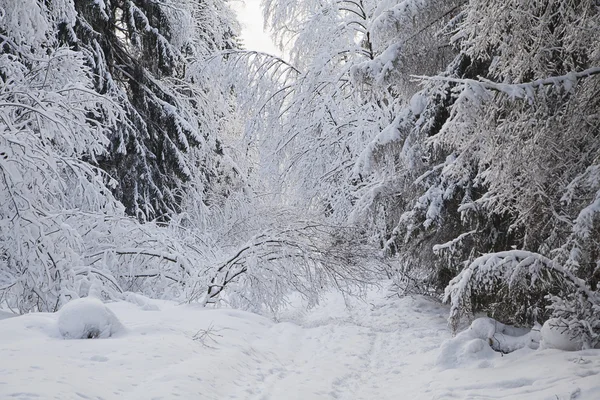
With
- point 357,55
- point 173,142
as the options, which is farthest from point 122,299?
point 357,55

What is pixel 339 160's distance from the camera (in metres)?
12.0

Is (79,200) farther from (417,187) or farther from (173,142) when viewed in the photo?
(417,187)

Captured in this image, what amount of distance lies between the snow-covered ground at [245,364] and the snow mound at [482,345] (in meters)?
0.02

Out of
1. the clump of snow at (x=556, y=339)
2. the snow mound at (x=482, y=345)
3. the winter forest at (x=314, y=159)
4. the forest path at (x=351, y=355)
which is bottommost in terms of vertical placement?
the forest path at (x=351, y=355)

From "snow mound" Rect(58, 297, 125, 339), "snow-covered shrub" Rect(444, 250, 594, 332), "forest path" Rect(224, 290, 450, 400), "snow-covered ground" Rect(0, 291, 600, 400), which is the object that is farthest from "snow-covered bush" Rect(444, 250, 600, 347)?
"snow mound" Rect(58, 297, 125, 339)

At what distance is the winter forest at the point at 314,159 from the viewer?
14.6 feet

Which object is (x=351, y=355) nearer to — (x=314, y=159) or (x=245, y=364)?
(x=245, y=364)

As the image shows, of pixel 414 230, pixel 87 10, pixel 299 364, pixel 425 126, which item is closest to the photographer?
pixel 299 364

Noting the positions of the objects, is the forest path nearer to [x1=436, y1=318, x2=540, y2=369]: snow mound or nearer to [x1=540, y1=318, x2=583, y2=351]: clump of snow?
[x1=436, y1=318, x2=540, y2=369]: snow mound

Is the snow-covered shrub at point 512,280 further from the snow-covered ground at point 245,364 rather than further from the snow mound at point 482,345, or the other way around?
the snow-covered ground at point 245,364

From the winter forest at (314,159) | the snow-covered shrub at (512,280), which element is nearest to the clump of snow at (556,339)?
the winter forest at (314,159)

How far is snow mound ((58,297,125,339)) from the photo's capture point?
4.70 m

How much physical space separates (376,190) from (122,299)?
156 inches

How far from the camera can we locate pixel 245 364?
5062 mm
